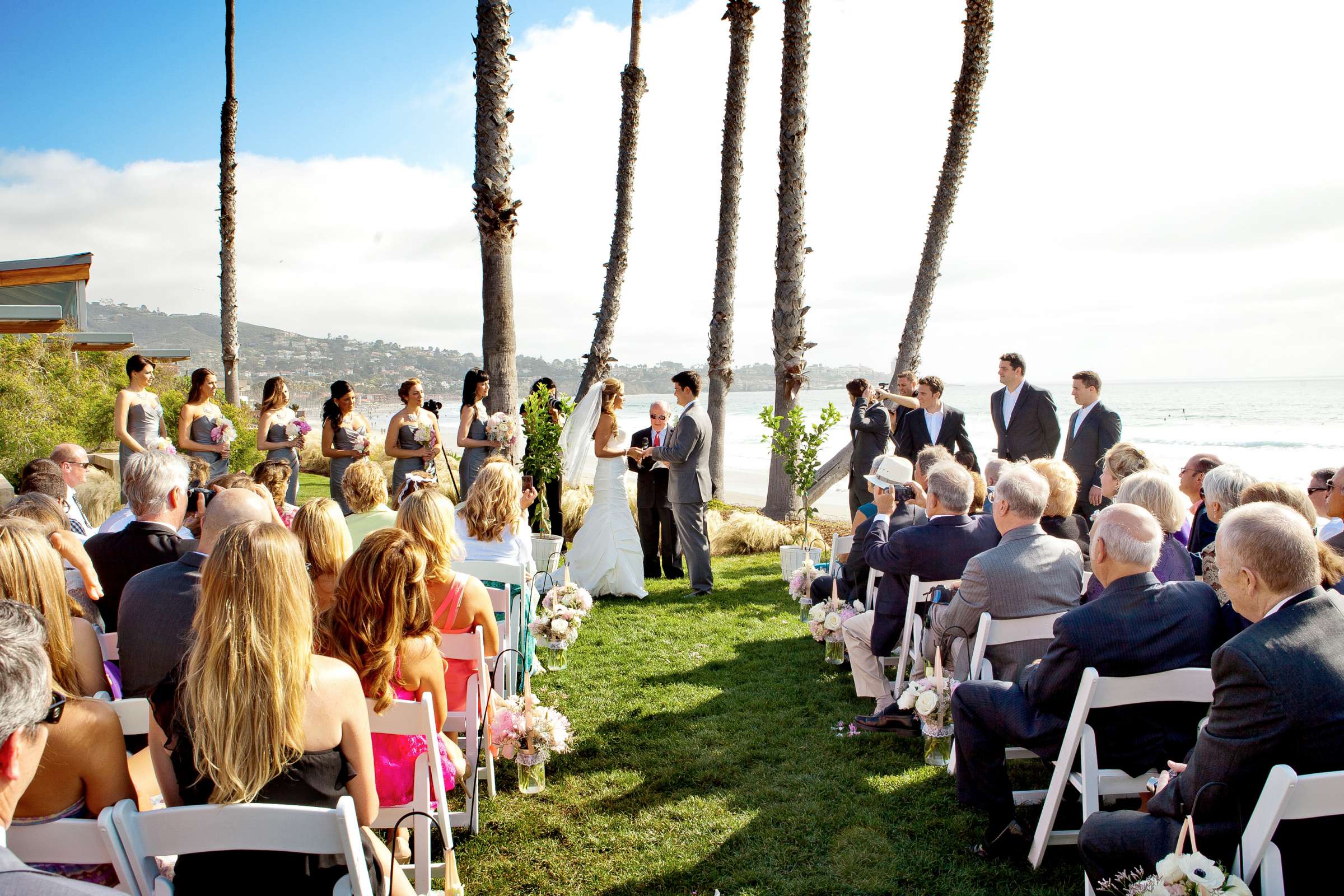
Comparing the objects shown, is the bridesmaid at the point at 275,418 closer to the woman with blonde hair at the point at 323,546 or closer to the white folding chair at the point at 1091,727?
the woman with blonde hair at the point at 323,546

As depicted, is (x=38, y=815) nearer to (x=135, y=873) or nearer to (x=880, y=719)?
(x=135, y=873)

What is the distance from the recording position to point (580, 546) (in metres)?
8.34

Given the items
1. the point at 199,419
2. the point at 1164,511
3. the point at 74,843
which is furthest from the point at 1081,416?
the point at 199,419

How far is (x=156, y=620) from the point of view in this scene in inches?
119

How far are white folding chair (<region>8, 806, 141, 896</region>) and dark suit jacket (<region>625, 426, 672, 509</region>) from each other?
697 cm

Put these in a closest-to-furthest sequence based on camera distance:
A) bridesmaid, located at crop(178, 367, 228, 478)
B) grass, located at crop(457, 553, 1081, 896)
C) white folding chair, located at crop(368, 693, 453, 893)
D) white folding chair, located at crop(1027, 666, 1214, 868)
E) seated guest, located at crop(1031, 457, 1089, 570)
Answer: white folding chair, located at crop(368, 693, 453, 893) < white folding chair, located at crop(1027, 666, 1214, 868) < grass, located at crop(457, 553, 1081, 896) < seated guest, located at crop(1031, 457, 1089, 570) < bridesmaid, located at crop(178, 367, 228, 478)

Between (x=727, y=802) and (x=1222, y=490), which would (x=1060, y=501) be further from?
(x=727, y=802)

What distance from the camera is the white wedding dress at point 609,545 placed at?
26.9 ft

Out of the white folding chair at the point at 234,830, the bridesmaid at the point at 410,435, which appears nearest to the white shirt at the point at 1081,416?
the bridesmaid at the point at 410,435

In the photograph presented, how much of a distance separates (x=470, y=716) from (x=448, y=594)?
0.56m

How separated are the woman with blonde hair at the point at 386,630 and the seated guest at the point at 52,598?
0.74m

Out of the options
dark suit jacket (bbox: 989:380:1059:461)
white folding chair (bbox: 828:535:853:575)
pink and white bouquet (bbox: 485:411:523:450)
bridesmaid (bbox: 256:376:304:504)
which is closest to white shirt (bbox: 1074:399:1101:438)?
dark suit jacket (bbox: 989:380:1059:461)

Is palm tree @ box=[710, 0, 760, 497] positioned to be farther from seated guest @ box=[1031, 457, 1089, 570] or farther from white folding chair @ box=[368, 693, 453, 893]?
white folding chair @ box=[368, 693, 453, 893]

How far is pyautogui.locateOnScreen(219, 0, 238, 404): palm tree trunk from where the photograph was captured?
1744cm
